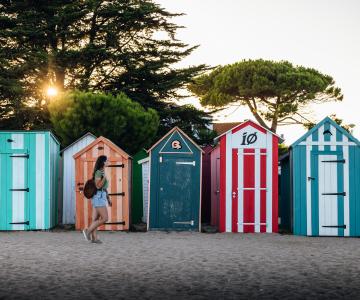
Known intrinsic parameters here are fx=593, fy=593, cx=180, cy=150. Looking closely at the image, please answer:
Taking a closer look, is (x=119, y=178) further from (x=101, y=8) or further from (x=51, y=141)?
(x=101, y=8)

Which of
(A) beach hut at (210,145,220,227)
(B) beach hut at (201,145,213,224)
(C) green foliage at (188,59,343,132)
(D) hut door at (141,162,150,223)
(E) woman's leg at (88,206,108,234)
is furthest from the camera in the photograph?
(C) green foliage at (188,59,343,132)

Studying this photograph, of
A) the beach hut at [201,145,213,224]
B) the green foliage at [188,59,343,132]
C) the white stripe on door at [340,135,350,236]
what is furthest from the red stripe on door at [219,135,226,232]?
the green foliage at [188,59,343,132]

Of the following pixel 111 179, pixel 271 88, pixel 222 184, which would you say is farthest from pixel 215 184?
pixel 271 88

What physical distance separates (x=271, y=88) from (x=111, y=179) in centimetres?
2677

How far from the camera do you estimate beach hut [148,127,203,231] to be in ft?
48.3

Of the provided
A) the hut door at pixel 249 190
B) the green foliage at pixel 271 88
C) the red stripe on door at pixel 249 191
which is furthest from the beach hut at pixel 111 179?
the green foliage at pixel 271 88

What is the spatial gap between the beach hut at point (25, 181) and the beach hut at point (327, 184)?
620 centimetres

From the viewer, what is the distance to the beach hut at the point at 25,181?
14.8 metres

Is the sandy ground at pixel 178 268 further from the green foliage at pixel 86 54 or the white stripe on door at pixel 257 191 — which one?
the green foliage at pixel 86 54

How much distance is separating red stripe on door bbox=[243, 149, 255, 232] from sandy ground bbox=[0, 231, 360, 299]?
120cm

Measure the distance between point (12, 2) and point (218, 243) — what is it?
20.9 metres

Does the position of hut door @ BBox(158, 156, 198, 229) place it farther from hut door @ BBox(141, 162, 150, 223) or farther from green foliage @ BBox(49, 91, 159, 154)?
green foliage @ BBox(49, 91, 159, 154)

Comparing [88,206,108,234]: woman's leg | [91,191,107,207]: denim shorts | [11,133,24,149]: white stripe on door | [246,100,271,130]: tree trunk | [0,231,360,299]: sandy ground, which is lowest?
[0,231,360,299]: sandy ground

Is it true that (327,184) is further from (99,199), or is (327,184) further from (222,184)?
(99,199)
